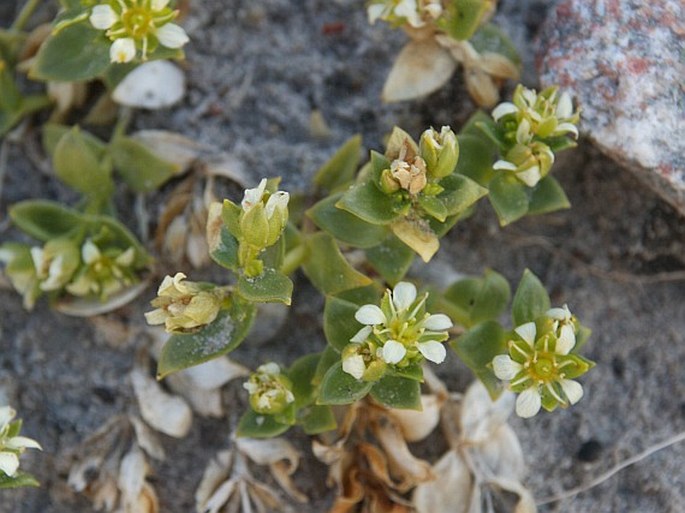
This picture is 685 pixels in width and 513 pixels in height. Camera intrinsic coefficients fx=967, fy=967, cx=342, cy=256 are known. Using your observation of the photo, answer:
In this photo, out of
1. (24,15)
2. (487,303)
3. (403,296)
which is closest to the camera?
(403,296)

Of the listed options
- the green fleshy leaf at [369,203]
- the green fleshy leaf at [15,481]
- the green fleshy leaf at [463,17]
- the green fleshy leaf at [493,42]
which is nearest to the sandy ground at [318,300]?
the green fleshy leaf at [493,42]

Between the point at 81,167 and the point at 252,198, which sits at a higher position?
the point at 252,198

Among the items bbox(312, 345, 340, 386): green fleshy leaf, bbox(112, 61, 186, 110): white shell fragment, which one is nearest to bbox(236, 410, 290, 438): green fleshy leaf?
bbox(312, 345, 340, 386): green fleshy leaf

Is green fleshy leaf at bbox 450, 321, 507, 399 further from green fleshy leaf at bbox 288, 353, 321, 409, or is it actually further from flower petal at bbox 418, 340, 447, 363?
green fleshy leaf at bbox 288, 353, 321, 409

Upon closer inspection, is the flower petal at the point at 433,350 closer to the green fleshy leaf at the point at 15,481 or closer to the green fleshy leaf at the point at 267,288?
the green fleshy leaf at the point at 267,288

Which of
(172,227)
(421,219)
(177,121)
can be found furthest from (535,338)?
(177,121)

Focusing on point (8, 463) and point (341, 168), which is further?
point (341, 168)

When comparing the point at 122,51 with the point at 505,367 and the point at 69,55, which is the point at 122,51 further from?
the point at 505,367

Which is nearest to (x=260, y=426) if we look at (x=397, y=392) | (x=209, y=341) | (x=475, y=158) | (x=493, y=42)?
(x=209, y=341)

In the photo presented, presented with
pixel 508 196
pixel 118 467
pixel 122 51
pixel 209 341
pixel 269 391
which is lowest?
pixel 118 467
